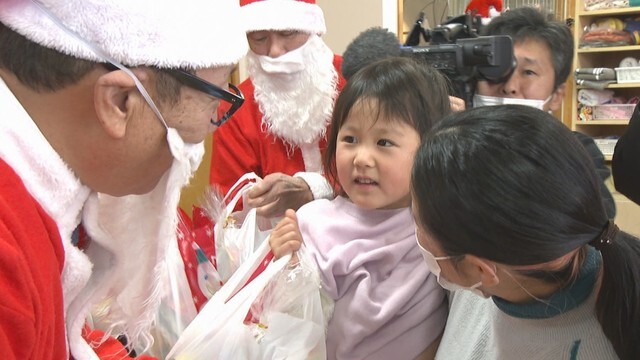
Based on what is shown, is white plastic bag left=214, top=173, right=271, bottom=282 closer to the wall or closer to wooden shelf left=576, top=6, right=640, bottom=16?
the wall

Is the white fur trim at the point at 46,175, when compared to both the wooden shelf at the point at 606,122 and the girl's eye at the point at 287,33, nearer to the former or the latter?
the girl's eye at the point at 287,33

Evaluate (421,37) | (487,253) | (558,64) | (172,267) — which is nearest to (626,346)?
(487,253)

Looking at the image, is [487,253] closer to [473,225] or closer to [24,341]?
[473,225]

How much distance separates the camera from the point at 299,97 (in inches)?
74.3

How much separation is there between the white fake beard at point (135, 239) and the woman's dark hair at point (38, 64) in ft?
0.55

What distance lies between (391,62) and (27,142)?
85 cm

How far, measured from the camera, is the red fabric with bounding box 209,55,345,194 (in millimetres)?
1835

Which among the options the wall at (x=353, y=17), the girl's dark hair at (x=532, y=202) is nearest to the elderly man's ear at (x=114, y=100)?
the girl's dark hair at (x=532, y=202)

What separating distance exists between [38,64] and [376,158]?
72 centimetres

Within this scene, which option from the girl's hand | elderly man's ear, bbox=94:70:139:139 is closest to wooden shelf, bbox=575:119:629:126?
the girl's hand

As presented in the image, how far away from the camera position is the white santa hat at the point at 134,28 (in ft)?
2.06

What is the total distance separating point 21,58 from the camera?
0.63 meters

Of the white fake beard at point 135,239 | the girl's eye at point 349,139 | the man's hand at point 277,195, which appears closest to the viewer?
the white fake beard at point 135,239

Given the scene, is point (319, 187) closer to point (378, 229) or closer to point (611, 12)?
point (378, 229)
